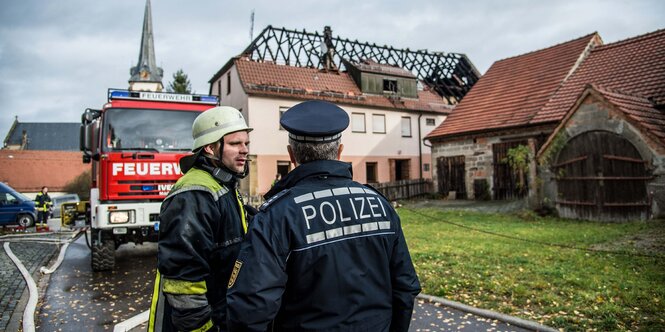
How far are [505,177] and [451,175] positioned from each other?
11.2ft

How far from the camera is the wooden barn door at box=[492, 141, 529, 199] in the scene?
18.9 m

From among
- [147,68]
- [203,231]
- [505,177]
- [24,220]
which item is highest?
[147,68]

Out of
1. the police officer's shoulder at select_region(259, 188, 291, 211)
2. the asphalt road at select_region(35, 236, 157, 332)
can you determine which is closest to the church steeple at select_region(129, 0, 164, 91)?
the asphalt road at select_region(35, 236, 157, 332)

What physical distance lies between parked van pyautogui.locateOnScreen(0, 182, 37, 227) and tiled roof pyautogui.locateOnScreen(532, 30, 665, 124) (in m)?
23.6

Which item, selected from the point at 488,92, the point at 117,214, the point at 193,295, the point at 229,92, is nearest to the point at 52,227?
the point at 229,92

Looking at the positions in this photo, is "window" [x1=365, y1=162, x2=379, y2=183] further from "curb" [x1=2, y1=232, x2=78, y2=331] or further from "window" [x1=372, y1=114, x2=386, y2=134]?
"curb" [x1=2, y1=232, x2=78, y2=331]

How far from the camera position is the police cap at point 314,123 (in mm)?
2051

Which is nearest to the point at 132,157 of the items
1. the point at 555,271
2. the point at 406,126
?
the point at 555,271

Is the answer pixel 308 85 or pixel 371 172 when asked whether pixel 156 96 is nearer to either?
pixel 308 85

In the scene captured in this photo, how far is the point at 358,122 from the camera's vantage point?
2961cm

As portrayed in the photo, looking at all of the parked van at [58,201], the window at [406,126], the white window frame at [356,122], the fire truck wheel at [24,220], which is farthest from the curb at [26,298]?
the window at [406,126]

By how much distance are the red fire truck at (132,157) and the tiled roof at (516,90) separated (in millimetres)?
15552

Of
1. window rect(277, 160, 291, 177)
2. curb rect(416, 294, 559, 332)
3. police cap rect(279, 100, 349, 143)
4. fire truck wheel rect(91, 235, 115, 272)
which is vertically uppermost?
window rect(277, 160, 291, 177)

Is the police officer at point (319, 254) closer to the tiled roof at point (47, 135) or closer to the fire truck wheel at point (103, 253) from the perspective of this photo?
the fire truck wheel at point (103, 253)
